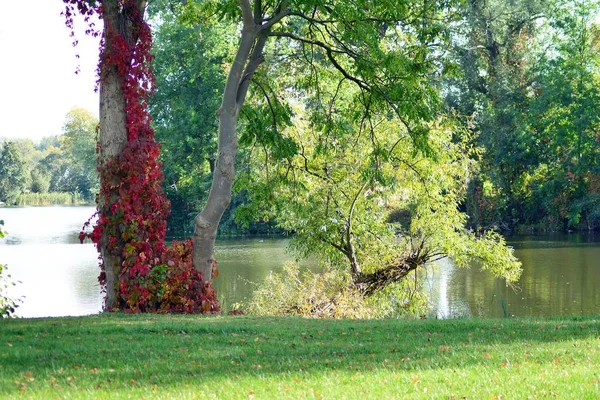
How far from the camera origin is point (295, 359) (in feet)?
25.0

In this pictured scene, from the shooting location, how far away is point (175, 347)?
820 cm

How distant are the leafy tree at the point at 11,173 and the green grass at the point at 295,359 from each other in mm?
95683

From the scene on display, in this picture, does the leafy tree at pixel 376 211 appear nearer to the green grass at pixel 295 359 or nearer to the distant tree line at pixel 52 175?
the green grass at pixel 295 359

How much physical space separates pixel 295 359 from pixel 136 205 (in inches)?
225

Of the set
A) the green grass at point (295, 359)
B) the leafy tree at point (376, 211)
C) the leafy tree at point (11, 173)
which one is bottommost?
the green grass at point (295, 359)

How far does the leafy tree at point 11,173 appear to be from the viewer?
99562 millimetres

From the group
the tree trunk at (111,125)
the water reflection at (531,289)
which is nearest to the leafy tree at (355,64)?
the tree trunk at (111,125)

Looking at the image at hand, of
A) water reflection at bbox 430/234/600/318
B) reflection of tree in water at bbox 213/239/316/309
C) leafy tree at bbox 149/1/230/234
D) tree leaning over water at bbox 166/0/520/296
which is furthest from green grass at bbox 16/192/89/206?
tree leaning over water at bbox 166/0/520/296

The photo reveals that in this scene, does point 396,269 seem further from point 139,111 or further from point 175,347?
point 175,347

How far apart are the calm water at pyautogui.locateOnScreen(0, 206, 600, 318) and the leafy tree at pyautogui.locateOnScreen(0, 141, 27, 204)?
66106 millimetres

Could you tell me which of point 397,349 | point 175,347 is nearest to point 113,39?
point 175,347

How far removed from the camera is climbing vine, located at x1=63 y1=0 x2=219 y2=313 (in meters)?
12.4

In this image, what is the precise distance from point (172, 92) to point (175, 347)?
36.8 meters

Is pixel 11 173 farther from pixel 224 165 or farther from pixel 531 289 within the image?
pixel 224 165
